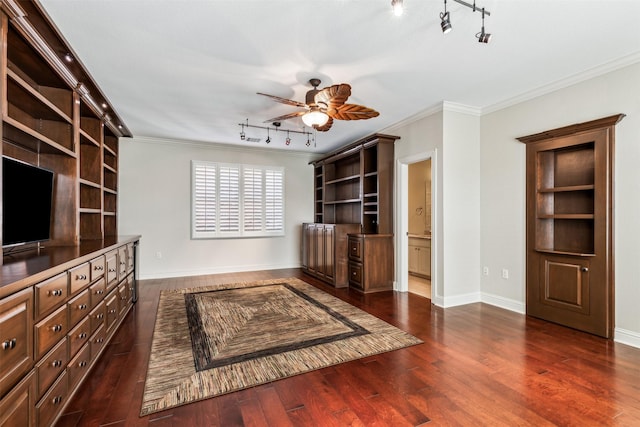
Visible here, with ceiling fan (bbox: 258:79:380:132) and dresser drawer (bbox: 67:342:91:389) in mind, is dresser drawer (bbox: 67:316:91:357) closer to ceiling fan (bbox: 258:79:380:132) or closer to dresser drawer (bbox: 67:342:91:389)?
dresser drawer (bbox: 67:342:91:389)

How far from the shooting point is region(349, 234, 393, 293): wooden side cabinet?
5.08 metres

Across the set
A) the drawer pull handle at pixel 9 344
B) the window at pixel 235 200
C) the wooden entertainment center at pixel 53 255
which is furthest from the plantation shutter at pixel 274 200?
the drawer pull handle at pixel 9 344

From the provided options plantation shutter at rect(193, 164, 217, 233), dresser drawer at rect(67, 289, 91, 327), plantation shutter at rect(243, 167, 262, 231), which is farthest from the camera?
plantation shutter at rect(243, 167, 262, 231)

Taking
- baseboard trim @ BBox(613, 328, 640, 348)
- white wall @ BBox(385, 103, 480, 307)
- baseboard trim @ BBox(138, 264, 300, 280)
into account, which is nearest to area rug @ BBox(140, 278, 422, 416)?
white wall @ BBox(385, 103, 480, 307)

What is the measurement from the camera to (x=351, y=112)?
3.47 m

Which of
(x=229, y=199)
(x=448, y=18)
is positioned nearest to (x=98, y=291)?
(x=448, y=18)

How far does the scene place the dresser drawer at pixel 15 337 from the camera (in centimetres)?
132

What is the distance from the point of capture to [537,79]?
138 inches

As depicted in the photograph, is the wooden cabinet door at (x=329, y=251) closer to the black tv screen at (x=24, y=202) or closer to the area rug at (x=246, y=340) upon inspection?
the area rug at (x=246, y=340)

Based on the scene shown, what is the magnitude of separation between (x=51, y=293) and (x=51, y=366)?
1.36 ft

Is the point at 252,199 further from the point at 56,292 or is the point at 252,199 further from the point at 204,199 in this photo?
the point at 56,292

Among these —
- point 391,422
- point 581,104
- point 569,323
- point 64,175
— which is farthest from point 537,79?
point 64,175

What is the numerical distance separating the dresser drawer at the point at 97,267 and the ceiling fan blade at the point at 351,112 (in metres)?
2.57

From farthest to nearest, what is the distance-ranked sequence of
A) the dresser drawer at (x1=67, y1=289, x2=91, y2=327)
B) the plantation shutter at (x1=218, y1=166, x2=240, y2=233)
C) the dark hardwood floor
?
the plantation shutter at (x1=218, y1=166, x2=240, y2=233), the dresser drawer at (x1=67, y1=289, x2=91, y2=327), the dark hardwood floor
